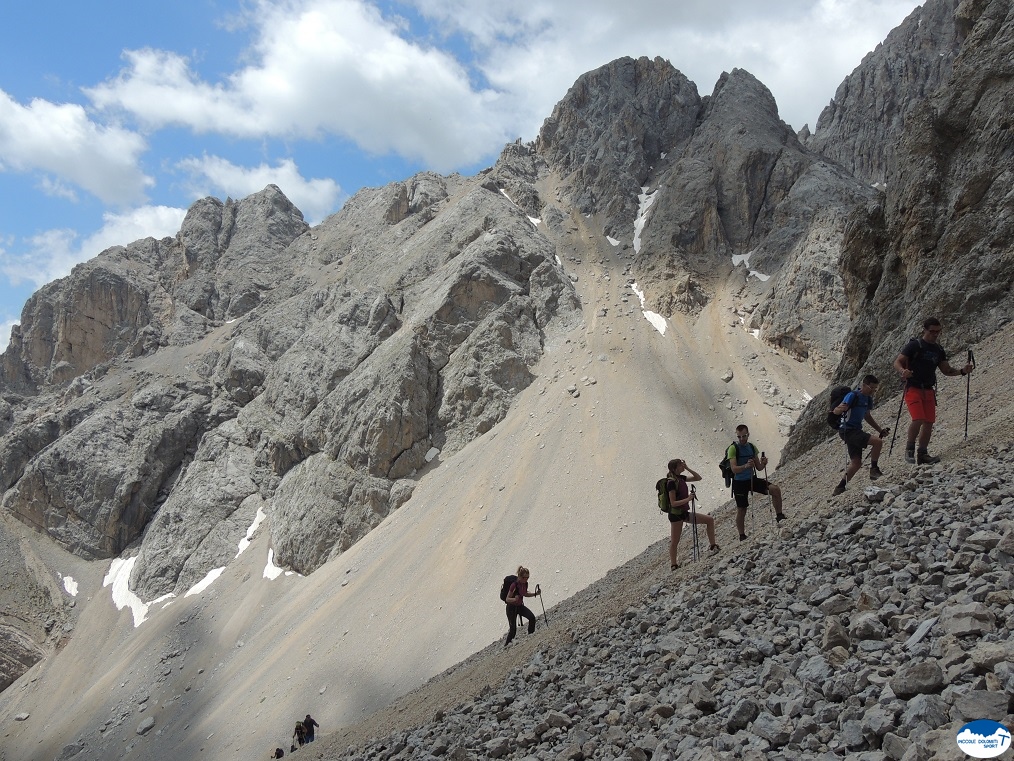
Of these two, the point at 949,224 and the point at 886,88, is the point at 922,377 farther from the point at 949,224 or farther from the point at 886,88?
the point at 886,88

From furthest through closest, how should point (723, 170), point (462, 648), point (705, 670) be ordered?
1. point (723, 170)
2. point (462, 648)
3. point (705, 670)

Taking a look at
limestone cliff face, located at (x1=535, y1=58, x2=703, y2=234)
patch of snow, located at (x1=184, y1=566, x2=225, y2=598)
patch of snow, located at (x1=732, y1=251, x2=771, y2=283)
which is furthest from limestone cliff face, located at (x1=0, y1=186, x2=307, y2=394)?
patch of snow, located at (x1=732, y1=251, x2=771, y2=283)

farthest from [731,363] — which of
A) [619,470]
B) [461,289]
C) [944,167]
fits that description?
[944,167]

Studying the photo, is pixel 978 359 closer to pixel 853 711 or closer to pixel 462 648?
pixel 853 711

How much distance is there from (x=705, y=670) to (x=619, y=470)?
3103 cm

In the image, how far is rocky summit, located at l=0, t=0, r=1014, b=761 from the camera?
6.78 meters

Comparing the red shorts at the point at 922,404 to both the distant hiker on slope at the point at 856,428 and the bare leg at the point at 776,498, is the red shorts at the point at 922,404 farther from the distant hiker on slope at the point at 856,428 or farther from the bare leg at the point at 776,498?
the bare leg at the point at 776,498

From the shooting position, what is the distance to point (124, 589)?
56219 mm

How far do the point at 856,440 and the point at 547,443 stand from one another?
99.7ft

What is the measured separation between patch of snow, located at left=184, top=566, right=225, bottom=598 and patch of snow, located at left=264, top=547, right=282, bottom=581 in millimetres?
5053

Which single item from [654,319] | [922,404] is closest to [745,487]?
[922,404]

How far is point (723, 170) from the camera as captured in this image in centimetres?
6078

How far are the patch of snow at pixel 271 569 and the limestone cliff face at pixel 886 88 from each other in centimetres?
7630

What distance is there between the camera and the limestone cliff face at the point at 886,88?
3236 inches
